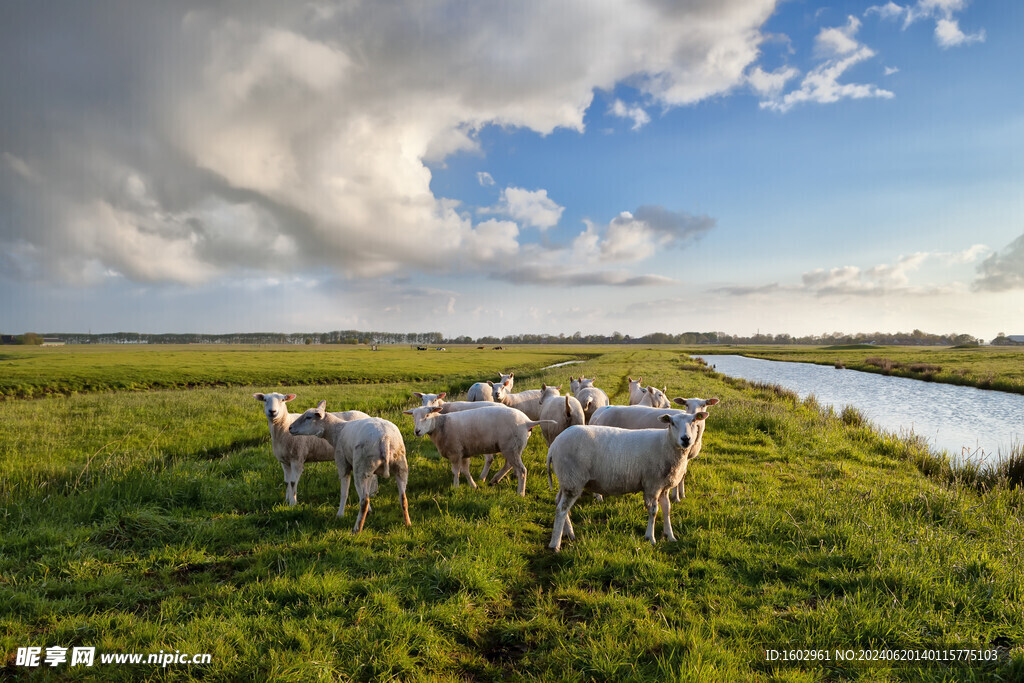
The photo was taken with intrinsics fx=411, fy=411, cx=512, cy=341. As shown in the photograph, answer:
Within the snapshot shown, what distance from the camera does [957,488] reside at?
30.0 ft

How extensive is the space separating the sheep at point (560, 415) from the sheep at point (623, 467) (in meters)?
3.23

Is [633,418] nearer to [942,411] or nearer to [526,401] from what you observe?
[526,401]

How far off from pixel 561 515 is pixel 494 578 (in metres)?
1.58

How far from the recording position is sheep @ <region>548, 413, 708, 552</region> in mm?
6914

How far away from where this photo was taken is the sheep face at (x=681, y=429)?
21.7ft

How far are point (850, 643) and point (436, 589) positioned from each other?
15.8 ft

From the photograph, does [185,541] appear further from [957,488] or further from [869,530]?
[957,488]

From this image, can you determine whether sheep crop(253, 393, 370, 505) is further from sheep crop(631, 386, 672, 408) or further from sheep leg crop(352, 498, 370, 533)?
sheep crop(631, 386, 672, 408)

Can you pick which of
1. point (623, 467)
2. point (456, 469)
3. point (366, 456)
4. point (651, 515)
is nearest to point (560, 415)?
point (456, 469)

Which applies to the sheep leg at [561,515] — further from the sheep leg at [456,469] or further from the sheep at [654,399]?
the sheep at [654,399]

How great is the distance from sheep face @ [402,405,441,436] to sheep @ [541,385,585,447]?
3073 mm

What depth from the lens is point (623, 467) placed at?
7004mm

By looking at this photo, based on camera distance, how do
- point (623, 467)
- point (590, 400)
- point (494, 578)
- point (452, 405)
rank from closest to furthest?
point (494, 578), point (623, 467), point (452, 405), point (590, 400)

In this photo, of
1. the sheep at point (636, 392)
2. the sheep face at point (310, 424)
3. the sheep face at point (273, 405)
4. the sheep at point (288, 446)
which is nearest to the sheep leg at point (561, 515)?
the sheep at point (288, 446)
